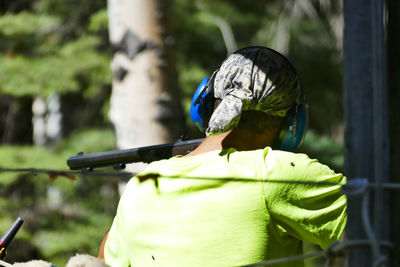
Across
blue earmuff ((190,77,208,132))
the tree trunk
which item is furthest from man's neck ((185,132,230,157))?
the tree trunk

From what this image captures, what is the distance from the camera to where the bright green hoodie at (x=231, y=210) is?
4.94 feet

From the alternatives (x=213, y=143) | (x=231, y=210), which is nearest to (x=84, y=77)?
(x=213, y=143)

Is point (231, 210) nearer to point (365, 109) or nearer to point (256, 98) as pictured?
point (256, 98)

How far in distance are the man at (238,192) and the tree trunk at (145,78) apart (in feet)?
5.48

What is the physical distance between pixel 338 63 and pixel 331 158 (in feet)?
6.37

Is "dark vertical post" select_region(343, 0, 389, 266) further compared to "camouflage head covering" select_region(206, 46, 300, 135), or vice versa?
"camouflage head covering" select_region(206, 46, 300, 135)

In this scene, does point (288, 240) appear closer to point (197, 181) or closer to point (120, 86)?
point (197, 181)

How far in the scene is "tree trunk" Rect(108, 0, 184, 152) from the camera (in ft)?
11.3

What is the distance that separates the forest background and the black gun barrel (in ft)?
15.0

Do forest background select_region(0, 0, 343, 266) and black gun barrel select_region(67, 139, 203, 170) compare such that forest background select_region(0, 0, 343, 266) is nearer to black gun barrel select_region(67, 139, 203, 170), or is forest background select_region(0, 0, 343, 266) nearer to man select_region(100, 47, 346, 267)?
black gun barrel select_region(67, 139, 203, 170)

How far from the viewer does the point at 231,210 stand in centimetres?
156

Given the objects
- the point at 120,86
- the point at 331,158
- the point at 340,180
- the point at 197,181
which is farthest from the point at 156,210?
the point at 331,158

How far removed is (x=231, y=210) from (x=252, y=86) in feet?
1.07

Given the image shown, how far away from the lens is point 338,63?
33.5 feet
